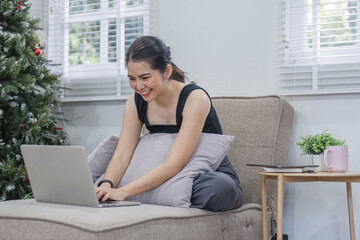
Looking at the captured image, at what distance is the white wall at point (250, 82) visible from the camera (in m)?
2.41

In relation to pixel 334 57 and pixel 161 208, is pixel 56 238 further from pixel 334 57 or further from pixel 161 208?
pixel 334 57

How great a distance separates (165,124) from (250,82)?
0.71 meters

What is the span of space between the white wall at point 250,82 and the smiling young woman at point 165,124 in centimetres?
57

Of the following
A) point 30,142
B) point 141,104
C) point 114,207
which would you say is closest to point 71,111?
point 30,142

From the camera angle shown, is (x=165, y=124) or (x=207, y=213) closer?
(x=207, y=213)

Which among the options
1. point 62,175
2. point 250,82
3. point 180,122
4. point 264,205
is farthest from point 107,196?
point 250,82

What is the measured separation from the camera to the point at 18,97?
107 inches

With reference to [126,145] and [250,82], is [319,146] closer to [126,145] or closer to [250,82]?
[250,82]

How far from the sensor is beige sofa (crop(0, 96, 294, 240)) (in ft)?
4.58

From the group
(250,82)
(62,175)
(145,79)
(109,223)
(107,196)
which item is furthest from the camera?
(250,82)

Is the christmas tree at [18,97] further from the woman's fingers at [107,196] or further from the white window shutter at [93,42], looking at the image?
the woman's fingers at [107,196]

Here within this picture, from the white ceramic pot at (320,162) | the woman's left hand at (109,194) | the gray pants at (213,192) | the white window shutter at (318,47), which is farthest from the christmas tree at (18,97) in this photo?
the white ceramic pot at (320,162)

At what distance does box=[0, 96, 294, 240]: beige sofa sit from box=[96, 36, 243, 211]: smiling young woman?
95mm

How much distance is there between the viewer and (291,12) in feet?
8.39
